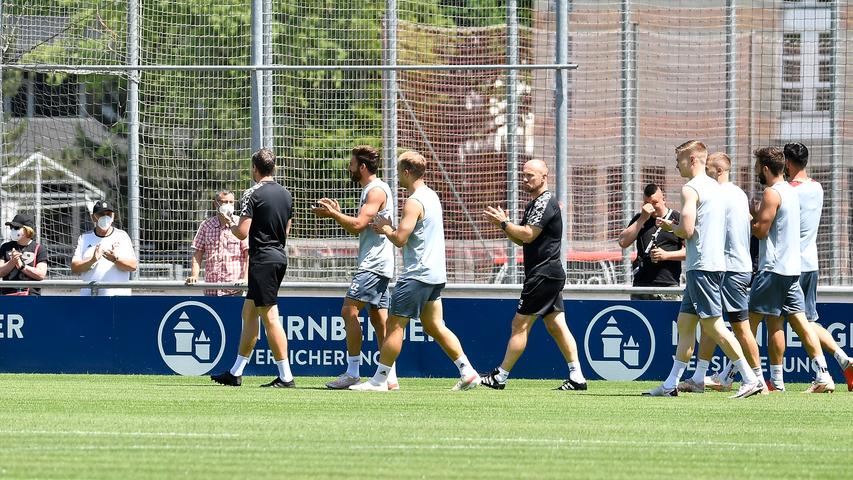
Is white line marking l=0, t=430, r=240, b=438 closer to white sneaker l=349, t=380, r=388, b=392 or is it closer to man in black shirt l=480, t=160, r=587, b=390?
white sneaker l=349, t=380, r=388, b=392

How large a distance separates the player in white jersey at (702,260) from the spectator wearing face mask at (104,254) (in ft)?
20.9

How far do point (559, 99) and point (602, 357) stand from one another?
2736 mm

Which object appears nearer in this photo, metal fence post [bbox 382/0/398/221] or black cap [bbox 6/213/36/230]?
metal fence post [bbox 382/0/398/221]

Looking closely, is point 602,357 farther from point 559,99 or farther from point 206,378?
point 206,378

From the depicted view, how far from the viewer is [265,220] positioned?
1242cm

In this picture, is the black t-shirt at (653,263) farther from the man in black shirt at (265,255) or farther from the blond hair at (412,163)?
the man in black shirt at (265,255)

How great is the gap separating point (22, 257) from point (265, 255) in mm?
4445

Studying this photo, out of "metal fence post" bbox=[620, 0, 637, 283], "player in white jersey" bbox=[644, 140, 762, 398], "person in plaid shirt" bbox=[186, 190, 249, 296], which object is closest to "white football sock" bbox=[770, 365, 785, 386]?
"player in white jersey" bbox=[644, 140, 762, 398]

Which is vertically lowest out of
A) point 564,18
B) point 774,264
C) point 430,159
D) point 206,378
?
point 206,378

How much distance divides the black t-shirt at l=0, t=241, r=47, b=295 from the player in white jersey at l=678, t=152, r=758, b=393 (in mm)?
7418

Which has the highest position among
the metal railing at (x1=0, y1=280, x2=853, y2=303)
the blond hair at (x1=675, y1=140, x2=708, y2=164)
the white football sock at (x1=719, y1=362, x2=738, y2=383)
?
the blond hair at (x1=675, y1=140, x2=708, y2=164)

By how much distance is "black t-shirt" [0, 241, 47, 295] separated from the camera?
1573 cm

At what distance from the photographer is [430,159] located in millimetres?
15523

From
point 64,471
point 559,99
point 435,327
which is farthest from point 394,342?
point 64,471
